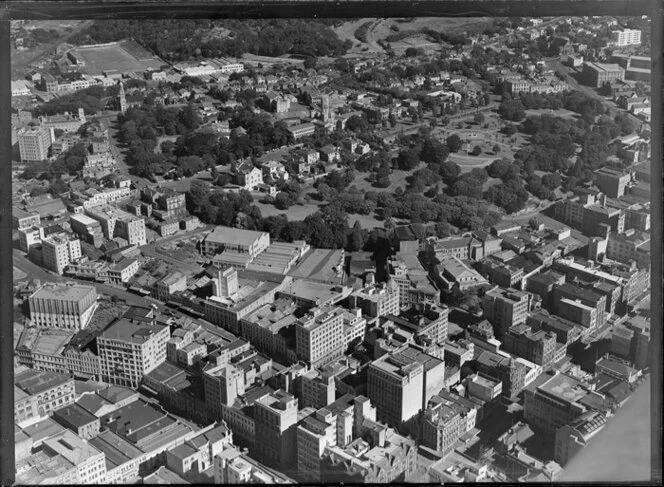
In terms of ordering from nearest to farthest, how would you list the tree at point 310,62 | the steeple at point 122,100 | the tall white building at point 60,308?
the tall white building at point 60,308 < the tree at point 310,62 < the steeple at point 122,100

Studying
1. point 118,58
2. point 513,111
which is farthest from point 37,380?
point 513,111

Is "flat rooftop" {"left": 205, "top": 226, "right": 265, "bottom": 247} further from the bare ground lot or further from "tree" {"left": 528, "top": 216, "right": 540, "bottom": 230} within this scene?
"tree" {"left": 528, "top": 216, "right": 540, "bottom": 230}

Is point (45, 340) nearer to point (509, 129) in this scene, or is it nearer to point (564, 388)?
point (564, 388)

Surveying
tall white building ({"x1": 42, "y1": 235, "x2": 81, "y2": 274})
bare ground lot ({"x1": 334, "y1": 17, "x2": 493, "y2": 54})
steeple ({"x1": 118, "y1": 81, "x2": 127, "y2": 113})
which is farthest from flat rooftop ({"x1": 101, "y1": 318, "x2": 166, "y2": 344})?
steeple ({"x1": 118, "y1": 81, "x2": 127, "y2": 113})

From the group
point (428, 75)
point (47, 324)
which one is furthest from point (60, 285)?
point (428, 75)

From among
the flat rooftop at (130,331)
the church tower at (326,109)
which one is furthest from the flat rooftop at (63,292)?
the church tower at (326,109)

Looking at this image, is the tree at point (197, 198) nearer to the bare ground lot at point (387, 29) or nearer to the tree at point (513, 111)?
the bare ground lot at point (387, 29)
